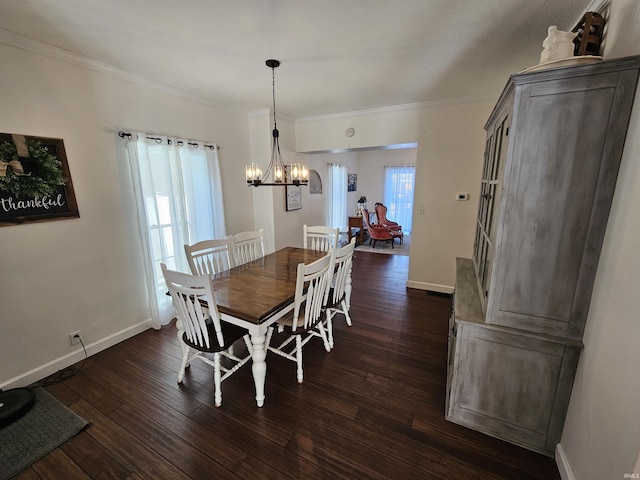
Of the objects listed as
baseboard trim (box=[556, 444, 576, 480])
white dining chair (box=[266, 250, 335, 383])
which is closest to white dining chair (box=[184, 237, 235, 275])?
white dining chair (box=[266, 250, 335, 383])

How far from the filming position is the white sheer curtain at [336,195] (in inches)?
255

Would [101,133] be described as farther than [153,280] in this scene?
No

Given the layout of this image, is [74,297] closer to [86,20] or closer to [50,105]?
[50,105]

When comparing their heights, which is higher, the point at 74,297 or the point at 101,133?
the point at 101,133

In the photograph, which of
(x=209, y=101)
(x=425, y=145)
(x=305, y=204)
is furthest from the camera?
(x=305, y=204)

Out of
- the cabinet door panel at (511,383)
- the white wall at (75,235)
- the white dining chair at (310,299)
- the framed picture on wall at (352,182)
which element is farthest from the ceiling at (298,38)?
the framed picture on wall at (352,182)

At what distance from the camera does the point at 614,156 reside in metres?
1.18

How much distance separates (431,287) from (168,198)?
3.57m

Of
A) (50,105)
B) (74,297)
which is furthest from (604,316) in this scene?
(50,105)

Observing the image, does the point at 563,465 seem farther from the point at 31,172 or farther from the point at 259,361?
the point at 31,172

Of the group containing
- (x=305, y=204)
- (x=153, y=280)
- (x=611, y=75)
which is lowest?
(x=153, y=280)

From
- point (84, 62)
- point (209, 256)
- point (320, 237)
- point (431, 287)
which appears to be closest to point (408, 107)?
point (320, 237)

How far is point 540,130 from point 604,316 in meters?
0.89

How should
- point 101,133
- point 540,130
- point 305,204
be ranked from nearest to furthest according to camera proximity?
point 540,130, point 101,133, point 305,204
